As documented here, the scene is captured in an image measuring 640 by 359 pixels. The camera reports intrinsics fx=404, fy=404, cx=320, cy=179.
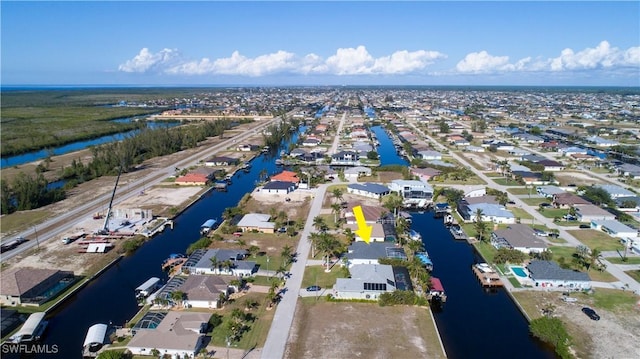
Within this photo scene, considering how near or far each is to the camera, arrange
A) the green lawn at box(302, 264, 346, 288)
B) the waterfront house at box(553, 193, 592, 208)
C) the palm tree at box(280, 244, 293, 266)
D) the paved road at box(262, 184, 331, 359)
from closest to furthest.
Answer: the paved road at box(262, 184, 331, 359), the green lawn at box(302, 264, 346, 288), the palm tree at box(280, 244, 293, 266), the waterfront house at box(553, 193, 592, 208)

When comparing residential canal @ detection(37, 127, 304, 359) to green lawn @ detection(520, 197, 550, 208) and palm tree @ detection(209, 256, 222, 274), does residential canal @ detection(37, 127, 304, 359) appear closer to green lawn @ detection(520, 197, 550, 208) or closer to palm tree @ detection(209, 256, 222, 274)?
palm tree @ detection(209, 256, 222, 274)

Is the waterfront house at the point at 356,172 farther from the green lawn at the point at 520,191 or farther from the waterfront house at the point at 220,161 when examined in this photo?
→ the waterfront house at the point at 220,161

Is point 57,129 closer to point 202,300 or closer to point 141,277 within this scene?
point 141,277

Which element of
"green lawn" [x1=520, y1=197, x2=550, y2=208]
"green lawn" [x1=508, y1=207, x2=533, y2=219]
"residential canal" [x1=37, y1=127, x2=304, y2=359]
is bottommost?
"residential canal" [x1=37, y1=127, x2=304, y2=359]

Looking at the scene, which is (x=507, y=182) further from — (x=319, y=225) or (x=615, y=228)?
(x=319, y=225)

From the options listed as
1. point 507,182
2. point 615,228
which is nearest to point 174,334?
point 615,228

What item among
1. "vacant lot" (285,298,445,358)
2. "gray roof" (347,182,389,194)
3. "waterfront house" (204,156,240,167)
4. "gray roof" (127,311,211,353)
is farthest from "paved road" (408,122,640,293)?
"waterfront house" (204,156,240,167)

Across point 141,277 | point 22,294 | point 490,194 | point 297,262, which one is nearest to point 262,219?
point 297,262
